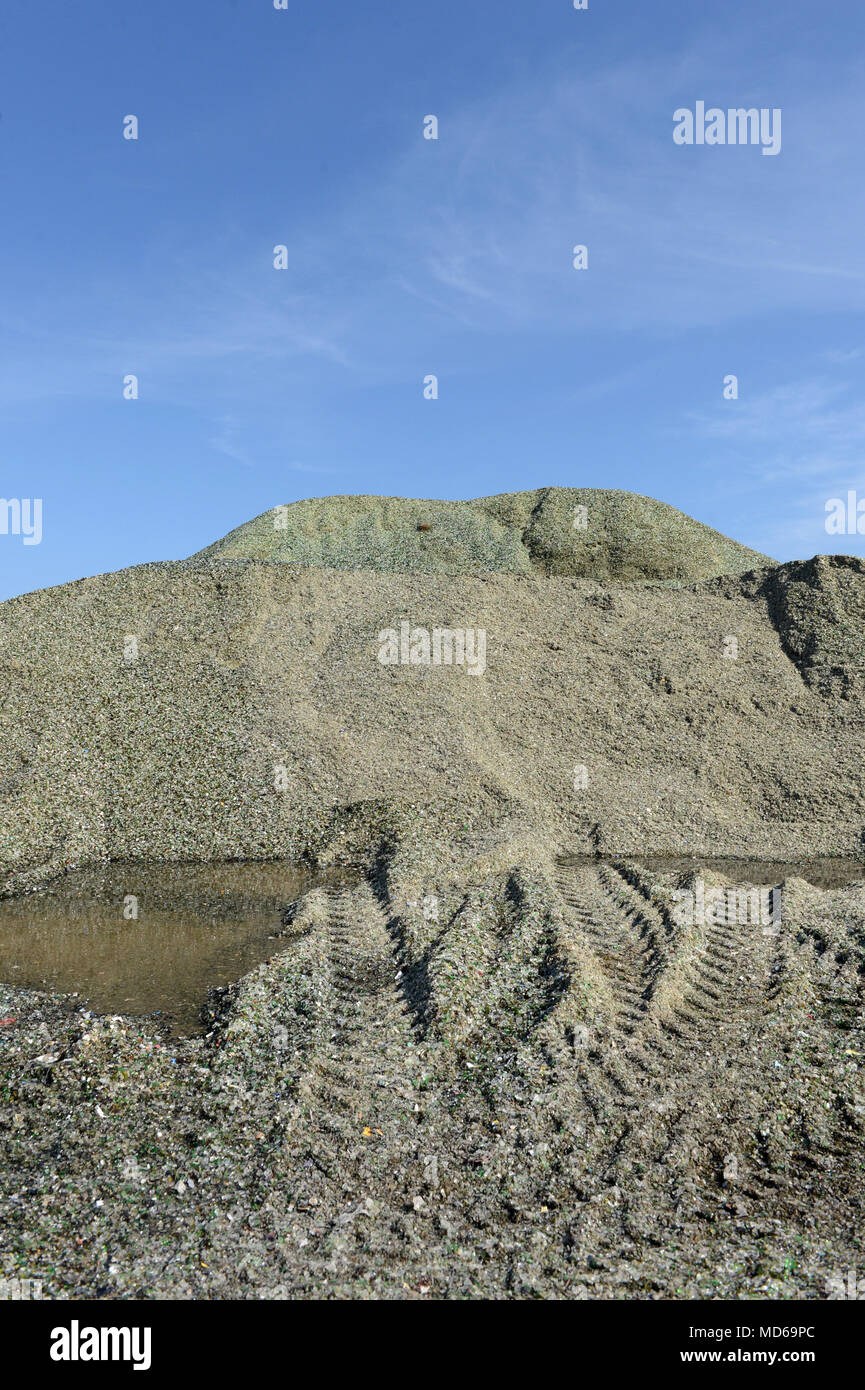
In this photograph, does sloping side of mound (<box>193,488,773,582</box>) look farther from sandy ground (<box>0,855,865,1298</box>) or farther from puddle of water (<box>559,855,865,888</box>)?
sandy ground (<box>0,855,865,1298</box>)

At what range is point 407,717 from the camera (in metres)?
16.5

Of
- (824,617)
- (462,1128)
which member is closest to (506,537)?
(824,617)

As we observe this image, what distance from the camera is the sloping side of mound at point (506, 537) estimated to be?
30234 millimetres

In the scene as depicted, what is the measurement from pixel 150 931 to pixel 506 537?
2454 cm

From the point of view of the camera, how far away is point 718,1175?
16.7 feet

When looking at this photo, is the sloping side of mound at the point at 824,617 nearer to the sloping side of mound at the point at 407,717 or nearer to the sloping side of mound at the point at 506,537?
the sloping side of mound at the point at 407,717

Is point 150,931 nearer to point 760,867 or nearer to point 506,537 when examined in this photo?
point 760,867

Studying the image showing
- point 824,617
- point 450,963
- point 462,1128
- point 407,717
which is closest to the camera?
point 462,1128

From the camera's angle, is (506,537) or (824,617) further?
(506,537)

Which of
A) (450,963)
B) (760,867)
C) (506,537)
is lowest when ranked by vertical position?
(450,963)

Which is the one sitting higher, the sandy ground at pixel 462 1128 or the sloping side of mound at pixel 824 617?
the sloping side of mound at pixel 824 617

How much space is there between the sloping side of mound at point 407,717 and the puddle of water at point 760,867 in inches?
14.6

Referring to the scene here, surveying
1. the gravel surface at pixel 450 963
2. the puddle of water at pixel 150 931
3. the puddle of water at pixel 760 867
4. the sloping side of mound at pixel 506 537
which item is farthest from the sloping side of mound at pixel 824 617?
the puddle of water at pixel 150 931
